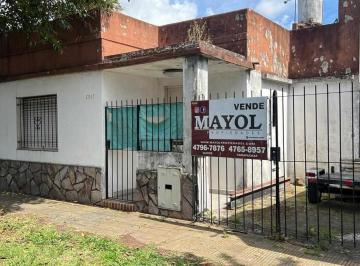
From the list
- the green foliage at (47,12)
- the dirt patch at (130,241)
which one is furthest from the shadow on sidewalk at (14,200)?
the green foliage at (47,12)

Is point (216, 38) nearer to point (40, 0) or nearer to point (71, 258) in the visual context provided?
point (40, 0)

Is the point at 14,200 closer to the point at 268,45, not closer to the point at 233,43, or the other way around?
the point at 233,43

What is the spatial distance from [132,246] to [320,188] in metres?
4.78

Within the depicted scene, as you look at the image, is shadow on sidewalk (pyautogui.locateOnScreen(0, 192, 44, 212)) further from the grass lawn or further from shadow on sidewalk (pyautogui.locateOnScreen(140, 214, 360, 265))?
shadow on sidewalk (pyautogui.locateOnScreen(140, 214, 360, 265))

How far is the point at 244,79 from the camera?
33.1 feet

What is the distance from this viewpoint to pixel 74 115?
10094mm

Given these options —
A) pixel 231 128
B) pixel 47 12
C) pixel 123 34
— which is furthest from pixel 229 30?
pixel 47 12

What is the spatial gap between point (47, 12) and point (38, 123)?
3244 mm

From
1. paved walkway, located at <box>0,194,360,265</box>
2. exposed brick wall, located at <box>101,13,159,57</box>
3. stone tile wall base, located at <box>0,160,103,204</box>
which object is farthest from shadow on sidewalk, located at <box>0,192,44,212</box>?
exposed brick wall, located at <box>101,13,159,57</box>

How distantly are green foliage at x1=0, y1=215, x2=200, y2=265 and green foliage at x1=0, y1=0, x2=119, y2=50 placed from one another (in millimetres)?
4614

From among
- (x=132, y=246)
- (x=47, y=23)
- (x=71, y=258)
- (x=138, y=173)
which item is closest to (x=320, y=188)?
(x=138, y=173)

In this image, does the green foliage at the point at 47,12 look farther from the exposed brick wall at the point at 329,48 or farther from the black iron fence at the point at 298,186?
the exposed brick wall at the point at 329,48

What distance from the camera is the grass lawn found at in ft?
18.1

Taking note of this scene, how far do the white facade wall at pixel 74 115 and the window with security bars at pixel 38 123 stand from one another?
23 cm
